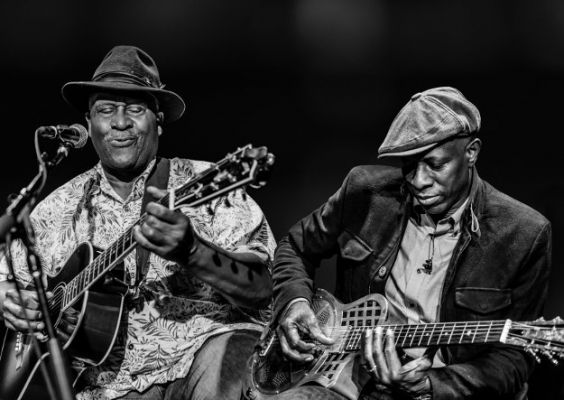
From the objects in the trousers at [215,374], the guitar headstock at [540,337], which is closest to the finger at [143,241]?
the trousers at [215,374]

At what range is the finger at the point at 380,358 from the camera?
3.11 m

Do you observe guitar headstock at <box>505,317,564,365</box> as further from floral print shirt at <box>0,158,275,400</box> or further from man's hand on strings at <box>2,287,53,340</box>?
man's hand on strings at <box>2,287,53,340</box>

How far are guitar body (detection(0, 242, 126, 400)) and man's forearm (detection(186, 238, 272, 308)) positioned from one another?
1.48ft

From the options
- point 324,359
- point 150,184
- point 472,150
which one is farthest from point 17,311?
point 472,150

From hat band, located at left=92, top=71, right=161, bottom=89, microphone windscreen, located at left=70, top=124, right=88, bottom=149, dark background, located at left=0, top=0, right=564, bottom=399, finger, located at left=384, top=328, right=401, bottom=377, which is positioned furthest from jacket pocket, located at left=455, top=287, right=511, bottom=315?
hat band, located at left=92, top=71, right=161, bottom=89

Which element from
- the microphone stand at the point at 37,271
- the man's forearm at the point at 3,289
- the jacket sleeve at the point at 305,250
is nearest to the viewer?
the microphone stand at the point at 37,271

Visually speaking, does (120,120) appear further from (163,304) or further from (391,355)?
(391,355)

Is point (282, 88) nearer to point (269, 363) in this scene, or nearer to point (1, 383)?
point (269, 363)

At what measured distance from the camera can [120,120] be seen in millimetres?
4039

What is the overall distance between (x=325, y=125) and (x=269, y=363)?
4.89ft

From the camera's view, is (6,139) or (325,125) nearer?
(325,125)

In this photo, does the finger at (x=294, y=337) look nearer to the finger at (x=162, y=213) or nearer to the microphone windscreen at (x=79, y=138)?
the finger at (x=162, y=213)

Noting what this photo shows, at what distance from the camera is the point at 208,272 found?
11.6ft

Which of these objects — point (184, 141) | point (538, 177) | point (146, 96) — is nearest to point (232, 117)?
point (184, 141)
